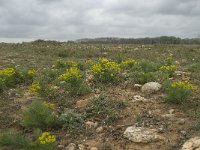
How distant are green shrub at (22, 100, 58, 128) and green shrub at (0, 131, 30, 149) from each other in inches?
21.8

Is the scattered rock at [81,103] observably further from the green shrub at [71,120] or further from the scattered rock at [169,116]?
the scattered rock at [169,116]

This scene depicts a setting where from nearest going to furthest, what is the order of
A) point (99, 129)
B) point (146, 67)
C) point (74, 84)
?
point (99, 129)
point (74, 84)
point (146, 67)

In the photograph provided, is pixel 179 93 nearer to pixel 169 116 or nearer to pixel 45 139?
pixel 169 116

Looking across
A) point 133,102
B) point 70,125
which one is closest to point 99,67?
point 133,102

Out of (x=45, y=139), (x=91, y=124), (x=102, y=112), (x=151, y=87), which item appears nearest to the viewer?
(x=45, y=139)

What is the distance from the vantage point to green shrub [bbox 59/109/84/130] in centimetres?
718

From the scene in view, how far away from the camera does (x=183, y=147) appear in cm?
604

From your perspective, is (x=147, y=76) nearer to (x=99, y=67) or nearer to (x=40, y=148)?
(x=99, y=67)

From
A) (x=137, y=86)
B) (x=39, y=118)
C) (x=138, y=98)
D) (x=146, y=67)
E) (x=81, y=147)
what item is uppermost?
(x=146, y=67)

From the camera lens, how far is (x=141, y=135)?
655 cm

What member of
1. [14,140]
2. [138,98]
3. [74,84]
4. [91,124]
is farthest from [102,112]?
[14,140]

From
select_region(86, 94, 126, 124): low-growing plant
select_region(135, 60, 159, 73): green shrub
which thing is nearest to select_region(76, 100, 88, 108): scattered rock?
select_region(86, 94, 126, 124): low-growing plant

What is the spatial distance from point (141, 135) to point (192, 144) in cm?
92

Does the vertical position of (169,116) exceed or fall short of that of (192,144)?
it exceeds it
